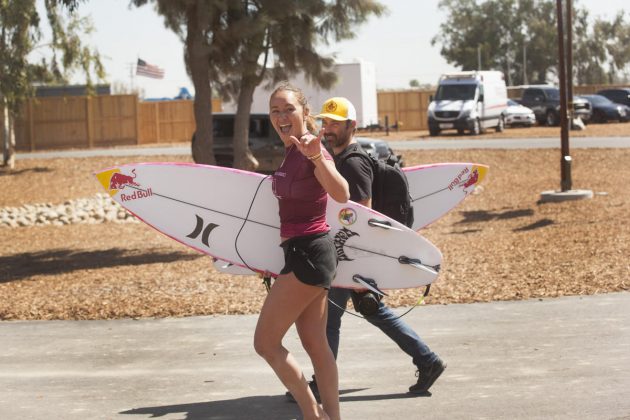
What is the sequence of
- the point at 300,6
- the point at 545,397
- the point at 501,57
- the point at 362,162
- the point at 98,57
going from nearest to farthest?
the point at 362,162, the point at 545,397, the point at 300,6, the point at 98,57, the point at 501,57

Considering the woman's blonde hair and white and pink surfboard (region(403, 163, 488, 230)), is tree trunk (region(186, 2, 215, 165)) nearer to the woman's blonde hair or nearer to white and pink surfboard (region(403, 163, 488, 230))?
white and pink surfboard (region(403, 163, 488, 230))

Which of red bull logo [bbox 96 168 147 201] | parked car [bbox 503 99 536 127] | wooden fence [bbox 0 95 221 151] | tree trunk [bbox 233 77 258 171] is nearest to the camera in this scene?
red bull logo [bbox 96 168 147 201]

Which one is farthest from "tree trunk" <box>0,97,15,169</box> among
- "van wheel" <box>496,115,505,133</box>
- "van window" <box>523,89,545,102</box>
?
"van window" <box>523,89,545,102</box>

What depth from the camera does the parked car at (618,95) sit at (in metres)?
46.4

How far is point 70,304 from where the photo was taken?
9641 millimetres

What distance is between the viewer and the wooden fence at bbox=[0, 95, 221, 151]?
137 feet

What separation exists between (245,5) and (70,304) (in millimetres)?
7043

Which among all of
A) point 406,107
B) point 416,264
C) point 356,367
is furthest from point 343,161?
point 406,107

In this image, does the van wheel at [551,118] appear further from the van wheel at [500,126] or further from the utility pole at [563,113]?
the utility pole at [563,113]

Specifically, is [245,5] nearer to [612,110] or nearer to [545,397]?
[545,397]

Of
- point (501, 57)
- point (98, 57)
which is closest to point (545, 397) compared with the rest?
point (98, 57)

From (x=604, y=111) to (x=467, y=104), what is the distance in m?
8.42

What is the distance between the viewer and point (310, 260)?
16.2ft

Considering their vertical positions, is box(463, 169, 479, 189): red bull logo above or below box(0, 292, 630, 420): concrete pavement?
above
